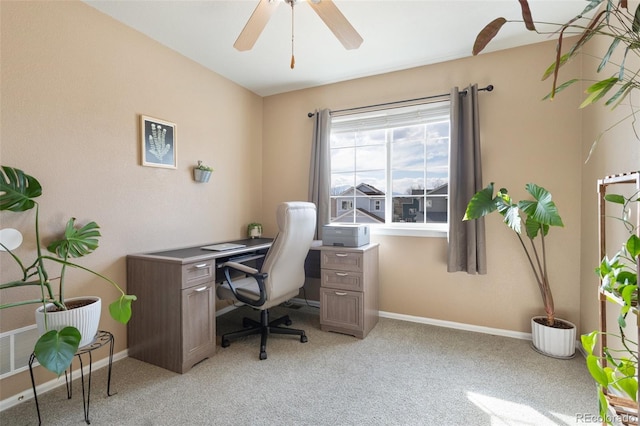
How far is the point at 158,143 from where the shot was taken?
2482 mm

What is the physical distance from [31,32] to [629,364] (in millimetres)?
3353

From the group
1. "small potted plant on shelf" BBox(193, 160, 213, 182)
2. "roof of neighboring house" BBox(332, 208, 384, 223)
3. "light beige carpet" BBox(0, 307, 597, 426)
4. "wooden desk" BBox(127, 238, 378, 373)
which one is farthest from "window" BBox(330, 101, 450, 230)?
"small potted plant on shelf" BBox(193, 160, 213, 182)

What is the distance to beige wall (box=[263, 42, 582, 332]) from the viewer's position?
2.40 meters

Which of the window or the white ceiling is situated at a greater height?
the white ceiling

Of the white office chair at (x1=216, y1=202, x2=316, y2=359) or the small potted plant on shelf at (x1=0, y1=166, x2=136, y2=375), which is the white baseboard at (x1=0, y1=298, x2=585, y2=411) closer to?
the small potted plant on shelf at (x1=0, y1=166, x2=136, y2=375)

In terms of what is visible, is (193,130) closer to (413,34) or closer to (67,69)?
(67,69)

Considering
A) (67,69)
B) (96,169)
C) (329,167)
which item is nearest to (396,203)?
(329,167)

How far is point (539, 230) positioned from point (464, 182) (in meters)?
0.68

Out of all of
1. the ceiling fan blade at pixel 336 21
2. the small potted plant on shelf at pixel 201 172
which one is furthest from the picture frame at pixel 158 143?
the ceiling fan blade at pixel 336 21

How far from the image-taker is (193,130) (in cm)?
280

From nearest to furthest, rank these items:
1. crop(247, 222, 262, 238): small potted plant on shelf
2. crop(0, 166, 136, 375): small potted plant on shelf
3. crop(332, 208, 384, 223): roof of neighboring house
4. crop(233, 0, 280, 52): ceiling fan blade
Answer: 1. crop(0, 166, 136, 375): small potted plant on shelf
2. crop(233, 0, 280, 52): ceiling fan blade
3. crop(332, 208, 384, 223): roof of neighboring house
4. crop(247, 222, 262, 238): small potted plant on shelf

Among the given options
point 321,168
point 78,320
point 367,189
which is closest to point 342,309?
point 367,189

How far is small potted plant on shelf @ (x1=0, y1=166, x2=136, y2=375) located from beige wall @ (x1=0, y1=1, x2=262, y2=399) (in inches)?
6.6

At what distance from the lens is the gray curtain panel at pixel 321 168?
3.21m
